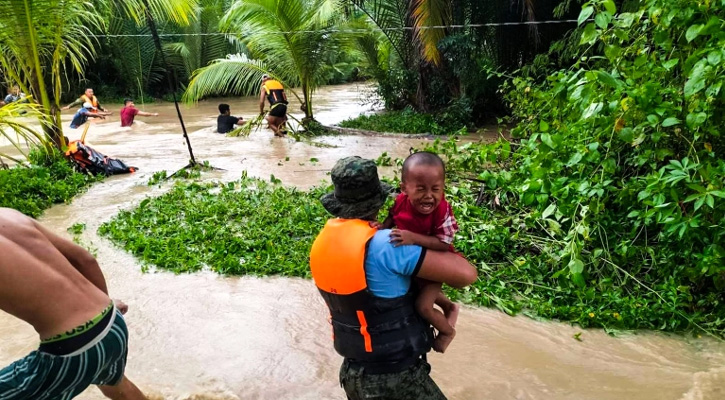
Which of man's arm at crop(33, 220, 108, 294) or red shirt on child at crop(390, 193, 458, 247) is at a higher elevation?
red shirt on child at crop(390, 193, 458, 247)

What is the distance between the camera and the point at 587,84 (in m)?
4.04

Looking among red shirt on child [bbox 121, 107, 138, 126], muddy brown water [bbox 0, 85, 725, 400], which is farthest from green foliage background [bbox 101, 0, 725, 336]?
red shirt on child [bbox 121, 107, 138, 126]

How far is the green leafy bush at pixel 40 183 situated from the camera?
648cm

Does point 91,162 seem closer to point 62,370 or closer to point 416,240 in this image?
point 62,370

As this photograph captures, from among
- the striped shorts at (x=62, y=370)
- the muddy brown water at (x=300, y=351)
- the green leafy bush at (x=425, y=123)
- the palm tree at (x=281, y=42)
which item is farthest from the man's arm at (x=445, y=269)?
the green leafy bush at (x=425, y=123)

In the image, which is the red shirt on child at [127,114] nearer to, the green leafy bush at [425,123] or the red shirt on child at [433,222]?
the green leafy bush at [425,123]

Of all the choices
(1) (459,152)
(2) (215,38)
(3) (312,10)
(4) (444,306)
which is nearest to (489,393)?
(4) (444,306)

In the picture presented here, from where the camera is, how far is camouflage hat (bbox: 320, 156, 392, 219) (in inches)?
72.6

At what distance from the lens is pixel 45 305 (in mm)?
1825

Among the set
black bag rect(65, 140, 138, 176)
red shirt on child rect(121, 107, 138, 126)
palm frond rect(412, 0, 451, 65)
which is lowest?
red shirt on child rect(121, 107, 138, 126)

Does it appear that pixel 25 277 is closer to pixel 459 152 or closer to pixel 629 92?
pixel 629 92

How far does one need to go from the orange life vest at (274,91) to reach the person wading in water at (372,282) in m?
9.76

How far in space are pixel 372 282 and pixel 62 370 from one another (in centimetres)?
114

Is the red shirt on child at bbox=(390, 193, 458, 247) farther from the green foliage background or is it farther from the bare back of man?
the green foliage background
